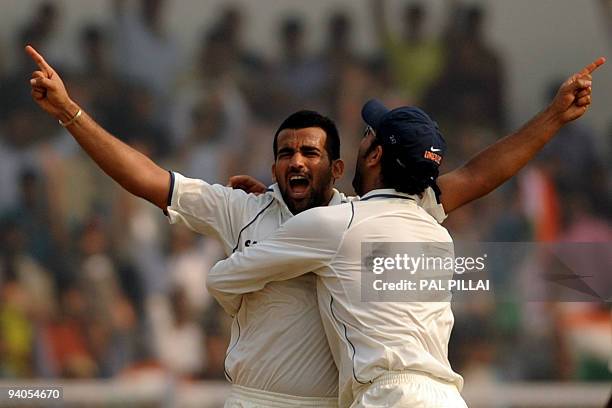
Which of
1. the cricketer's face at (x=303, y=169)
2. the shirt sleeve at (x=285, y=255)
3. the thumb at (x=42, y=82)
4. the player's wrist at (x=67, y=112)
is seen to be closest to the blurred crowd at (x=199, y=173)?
the cricketer's face at (x=303, y=169)

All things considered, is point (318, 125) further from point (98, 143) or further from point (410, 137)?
point (98, 143)

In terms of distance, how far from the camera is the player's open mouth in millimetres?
4840

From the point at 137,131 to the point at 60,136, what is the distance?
1.87 ft

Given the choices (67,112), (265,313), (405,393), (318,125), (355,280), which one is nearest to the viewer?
(405,393)

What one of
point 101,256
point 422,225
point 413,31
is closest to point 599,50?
point 413,31

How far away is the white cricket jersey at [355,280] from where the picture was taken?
436 cm

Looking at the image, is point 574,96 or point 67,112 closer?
point 67,112

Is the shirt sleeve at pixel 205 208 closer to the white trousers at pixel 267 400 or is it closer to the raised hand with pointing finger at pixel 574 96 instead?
the white trousers at pixel 267 400

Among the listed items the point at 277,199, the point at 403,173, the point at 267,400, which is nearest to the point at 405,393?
the point at 267,400

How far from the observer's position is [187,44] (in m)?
9.88

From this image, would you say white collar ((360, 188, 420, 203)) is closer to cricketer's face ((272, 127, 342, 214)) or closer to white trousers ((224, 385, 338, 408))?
cricketer's face ((272, 127, 342, 214))

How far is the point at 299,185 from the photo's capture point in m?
4.85

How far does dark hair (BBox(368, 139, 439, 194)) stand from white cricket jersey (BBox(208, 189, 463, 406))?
4cm

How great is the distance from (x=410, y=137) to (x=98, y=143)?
1129 millimetres
